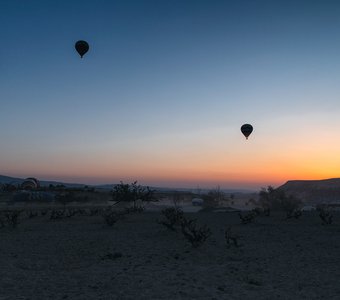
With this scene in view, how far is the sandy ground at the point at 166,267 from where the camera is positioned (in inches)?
360

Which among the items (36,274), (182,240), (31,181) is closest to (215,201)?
(31,181)

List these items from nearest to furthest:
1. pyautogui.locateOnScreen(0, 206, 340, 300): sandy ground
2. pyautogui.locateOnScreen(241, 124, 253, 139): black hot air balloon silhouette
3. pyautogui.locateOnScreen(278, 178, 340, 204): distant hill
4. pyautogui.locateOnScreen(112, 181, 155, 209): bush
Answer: pyautogui.locateOnScreen(0, 206, 340, 300): sandy ground, pyautogui.locateOnScreen(241, 124, 253, 139): black hot air balloon silhouette, pyautogui.locateOnScreen(112, 181, 155, 209): bush, pyautogui.locateOnScreen(278, 178, 340, 204): distant hill

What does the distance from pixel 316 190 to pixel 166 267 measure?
121 m

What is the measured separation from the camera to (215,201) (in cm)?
7812

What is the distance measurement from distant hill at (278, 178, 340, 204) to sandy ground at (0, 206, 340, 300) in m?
92.9

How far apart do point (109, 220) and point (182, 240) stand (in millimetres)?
7649

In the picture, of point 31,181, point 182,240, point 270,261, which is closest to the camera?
point 270,261

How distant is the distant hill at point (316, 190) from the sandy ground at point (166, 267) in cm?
9289

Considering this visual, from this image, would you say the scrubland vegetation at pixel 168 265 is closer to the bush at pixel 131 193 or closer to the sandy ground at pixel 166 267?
the sandy ground at pixel 166 267

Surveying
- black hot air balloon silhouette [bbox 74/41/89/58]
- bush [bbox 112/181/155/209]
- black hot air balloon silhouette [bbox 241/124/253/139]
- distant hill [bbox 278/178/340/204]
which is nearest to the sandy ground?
black hot air balloon silhouette [bbox 74/41/89/58]

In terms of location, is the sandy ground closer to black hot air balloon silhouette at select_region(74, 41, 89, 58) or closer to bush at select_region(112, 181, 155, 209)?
black hot air balloon silhouette at select_region(74, 41, 89, 58)

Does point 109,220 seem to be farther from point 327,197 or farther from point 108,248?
point 327,197

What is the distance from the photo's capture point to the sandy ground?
30.0 feet

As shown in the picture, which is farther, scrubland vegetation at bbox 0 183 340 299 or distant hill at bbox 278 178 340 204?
distant hill at bbox 278 178 340 204
